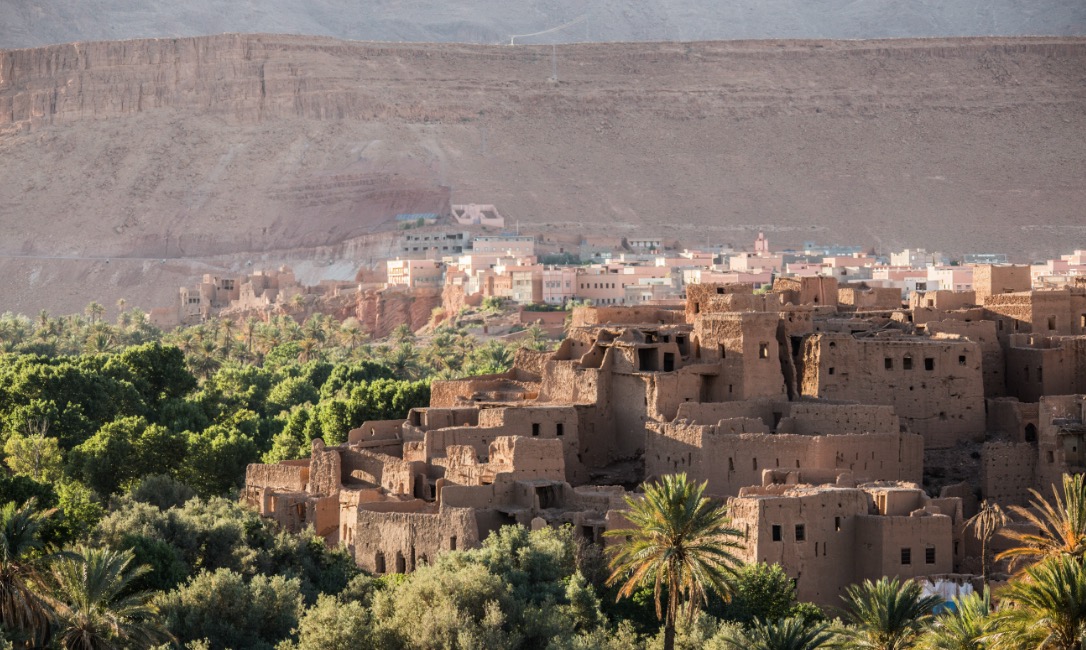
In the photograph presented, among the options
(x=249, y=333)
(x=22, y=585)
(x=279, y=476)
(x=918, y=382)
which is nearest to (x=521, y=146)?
(x=249, y=333)

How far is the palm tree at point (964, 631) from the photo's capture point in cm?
2620

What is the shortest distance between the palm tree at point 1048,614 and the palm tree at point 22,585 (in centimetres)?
1311

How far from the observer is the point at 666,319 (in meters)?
48.3

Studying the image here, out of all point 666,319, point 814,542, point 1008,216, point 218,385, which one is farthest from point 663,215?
point 814,542

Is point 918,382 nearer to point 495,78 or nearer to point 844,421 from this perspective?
point 844,421

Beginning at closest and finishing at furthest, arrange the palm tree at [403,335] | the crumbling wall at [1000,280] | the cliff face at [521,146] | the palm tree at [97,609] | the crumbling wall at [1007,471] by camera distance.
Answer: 1. the palm tree at [97,609]
2. the crumbling wall at [1007,471]
3. the crumbling wall at [1000,280]
4. the palm tree at [403,335]
5. the cliff face at [521,146]

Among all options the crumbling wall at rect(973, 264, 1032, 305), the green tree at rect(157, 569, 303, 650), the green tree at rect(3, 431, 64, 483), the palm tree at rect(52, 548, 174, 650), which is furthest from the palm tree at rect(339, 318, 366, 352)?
the palm tree at rect(52, 548, 174, 650)

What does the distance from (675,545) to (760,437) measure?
797 cm

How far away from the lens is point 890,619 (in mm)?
29625

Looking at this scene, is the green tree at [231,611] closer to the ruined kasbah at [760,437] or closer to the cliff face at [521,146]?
the ruined kasbah at [760,437]

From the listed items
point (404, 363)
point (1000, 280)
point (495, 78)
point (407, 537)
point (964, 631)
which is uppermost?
point (495, 78)

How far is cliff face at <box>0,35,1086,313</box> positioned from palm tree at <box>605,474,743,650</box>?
378 ft

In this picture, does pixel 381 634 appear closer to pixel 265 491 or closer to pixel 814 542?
pixel 814 542

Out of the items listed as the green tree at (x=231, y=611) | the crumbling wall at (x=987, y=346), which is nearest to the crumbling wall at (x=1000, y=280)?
the crumbling wall at (x=987, y=346)
